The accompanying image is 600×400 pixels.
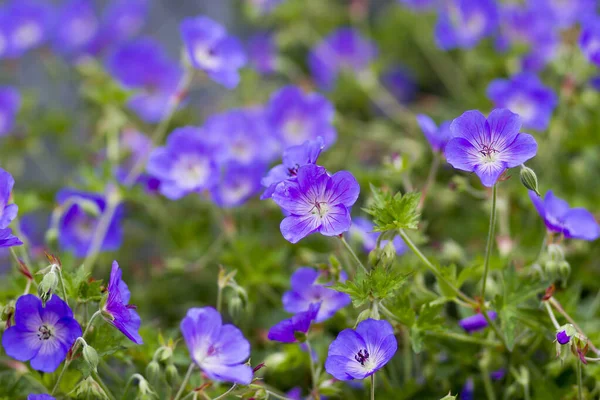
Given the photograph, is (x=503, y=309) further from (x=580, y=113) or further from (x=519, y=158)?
(x=580, y=113)

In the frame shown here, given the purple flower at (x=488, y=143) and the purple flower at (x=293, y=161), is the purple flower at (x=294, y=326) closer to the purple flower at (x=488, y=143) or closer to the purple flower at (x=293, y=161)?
the purple flower at (x=293, y=161)

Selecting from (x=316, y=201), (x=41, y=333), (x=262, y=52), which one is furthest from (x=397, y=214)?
(x=262, y=52)

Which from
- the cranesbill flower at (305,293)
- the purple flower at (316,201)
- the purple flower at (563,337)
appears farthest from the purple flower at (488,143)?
the cranesbill flower at (305,293)

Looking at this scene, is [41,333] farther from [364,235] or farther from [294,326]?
[364,235]

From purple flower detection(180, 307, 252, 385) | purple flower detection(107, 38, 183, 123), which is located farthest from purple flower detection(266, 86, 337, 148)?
purple flower detection(180, 307, 252, 385)

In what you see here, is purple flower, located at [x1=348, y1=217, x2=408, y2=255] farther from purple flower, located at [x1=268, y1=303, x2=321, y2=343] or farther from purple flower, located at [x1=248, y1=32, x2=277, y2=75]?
purple flower, located at [x1=248, y1=32, x2=277, y2=75]
